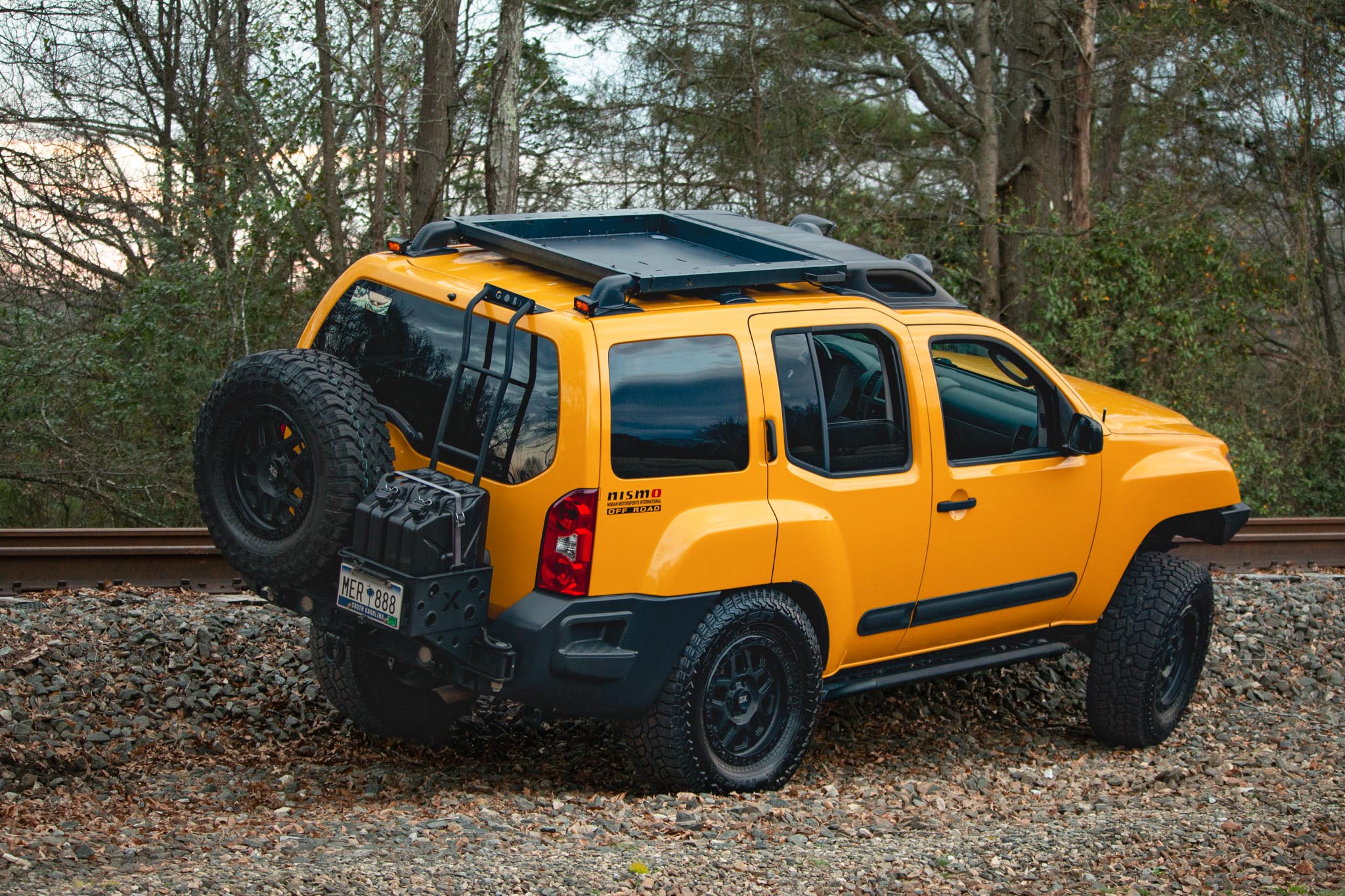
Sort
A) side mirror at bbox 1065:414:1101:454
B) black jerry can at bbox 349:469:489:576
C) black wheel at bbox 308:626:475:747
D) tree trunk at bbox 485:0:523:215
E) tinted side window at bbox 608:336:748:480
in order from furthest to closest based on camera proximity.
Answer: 1. tree trunk at bbox 485:0:523:215
2. side mirror at bbox 1065:414:1101:454
3. black wheel at bbox 308:626:475:747
4. tinted side window at bbox 608:336:748:480
5. black jerry can at bbox 349:469:489:576

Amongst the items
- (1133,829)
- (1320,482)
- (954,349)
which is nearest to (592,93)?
(1320,482)

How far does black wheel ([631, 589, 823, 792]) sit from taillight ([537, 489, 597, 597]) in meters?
0.57

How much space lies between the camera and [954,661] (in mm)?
6031

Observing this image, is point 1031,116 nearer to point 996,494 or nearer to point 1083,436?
point 1083,436

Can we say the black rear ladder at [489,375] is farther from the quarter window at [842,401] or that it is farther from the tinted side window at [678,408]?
the quarter window at [842,401]

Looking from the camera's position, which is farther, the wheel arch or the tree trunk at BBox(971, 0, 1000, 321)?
the tree trunk at BBox(971, 0, 1000, 321)

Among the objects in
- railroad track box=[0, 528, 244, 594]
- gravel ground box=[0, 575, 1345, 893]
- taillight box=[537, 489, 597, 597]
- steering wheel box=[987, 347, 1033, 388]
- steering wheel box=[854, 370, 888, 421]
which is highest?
steering wheel box=[987, 347, 1033, 388]

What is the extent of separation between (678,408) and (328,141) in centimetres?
1064

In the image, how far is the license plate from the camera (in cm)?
452

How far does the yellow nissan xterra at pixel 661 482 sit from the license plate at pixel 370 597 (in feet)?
0.04

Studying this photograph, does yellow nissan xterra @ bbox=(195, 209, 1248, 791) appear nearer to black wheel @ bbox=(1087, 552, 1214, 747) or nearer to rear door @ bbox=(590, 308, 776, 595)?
rear door @ bbox=(590, 308, 776, 595)

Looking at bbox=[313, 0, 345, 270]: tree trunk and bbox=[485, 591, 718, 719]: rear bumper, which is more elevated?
bbox=[313, 0, 345, 270]: tree trunk

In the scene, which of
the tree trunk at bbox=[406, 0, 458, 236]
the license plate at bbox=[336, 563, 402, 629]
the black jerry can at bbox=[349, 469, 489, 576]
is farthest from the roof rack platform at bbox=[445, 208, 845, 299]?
the tree trunk at bbox=[406, 0, 458, 236]

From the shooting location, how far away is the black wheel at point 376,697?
18.8ft
